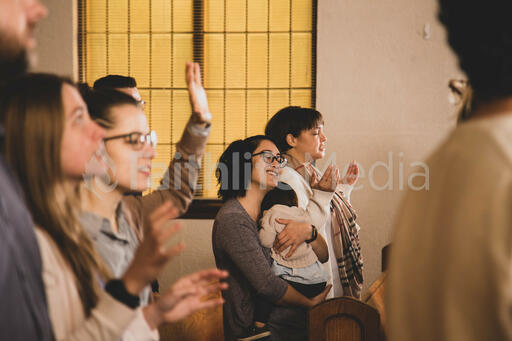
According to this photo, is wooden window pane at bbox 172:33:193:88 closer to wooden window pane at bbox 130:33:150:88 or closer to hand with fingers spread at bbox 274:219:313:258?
wooden window pane at bbox 130:33:150:88

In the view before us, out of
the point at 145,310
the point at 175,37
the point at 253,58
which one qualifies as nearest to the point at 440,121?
the point at 253,58

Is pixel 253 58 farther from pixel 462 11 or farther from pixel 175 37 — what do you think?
pixel 462 11

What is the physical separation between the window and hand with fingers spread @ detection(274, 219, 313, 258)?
2.02 meters

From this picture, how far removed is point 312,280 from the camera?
2.38 m

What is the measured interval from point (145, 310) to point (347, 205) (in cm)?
203

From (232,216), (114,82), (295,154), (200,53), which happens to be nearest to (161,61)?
(200,53)

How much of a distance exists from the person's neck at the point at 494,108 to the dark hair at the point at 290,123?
7.61 feet

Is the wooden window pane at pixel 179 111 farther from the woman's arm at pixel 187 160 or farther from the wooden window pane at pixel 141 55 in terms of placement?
the woman's arm at pixel 187 160

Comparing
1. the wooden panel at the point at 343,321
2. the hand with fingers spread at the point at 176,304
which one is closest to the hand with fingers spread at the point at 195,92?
the hand with fingers spread at the point at 176,304

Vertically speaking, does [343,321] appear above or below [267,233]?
below

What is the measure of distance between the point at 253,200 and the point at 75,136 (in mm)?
1329

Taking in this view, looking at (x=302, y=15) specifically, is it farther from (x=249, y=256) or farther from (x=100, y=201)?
(x=100, y=201)

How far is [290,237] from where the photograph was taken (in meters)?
2.38

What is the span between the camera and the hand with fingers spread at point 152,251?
1000 millimetres
